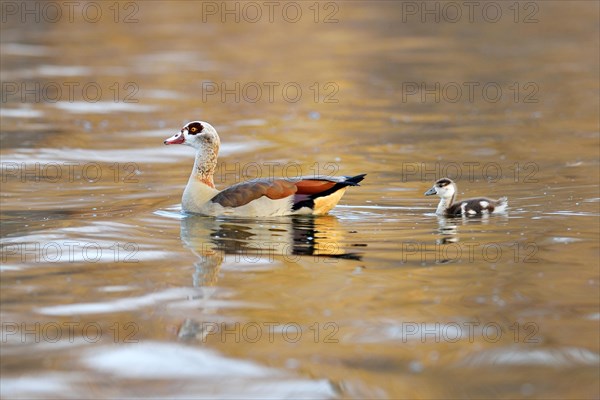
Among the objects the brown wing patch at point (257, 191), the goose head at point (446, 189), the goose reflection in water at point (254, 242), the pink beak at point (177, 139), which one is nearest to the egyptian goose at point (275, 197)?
the brown wing patch at point (257, 191)

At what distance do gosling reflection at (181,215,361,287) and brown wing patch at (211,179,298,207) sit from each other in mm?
202

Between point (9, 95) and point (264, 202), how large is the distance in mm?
11852

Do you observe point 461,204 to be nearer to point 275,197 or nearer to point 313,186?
point 313,186

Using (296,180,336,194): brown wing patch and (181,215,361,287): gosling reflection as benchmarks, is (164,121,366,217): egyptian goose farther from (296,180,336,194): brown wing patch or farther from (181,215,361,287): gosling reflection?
(181,215,361,287): gosling reflection

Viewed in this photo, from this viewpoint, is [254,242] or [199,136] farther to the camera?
[199,136]

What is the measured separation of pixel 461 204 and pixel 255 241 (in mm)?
2252

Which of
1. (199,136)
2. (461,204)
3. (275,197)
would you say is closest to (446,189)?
(461,204)

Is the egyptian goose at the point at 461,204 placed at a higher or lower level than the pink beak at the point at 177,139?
lower

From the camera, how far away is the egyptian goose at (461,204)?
11.3 metres

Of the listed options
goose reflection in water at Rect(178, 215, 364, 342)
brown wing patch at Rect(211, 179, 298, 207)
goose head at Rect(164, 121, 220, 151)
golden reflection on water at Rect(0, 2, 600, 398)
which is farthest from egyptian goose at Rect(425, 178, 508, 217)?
goose head at Rect(164, 121, 220, 151)

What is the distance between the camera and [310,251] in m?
9.95

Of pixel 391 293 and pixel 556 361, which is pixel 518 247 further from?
pixel 556 361

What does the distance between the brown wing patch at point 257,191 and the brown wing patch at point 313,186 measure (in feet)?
0.20

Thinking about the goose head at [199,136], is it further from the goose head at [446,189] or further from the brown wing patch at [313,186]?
the goose head at [446,189]
